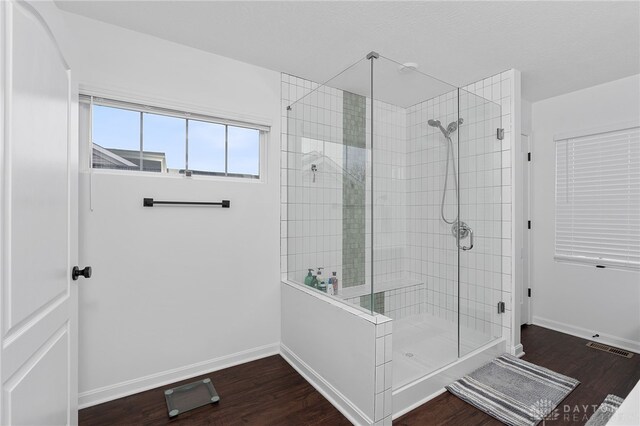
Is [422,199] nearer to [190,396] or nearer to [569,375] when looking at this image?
[569,375]

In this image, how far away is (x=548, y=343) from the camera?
9.11 ft

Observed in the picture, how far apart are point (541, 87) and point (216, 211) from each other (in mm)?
3167

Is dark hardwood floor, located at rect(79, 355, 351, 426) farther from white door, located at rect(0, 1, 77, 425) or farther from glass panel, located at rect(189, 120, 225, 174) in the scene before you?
glass panel, located at rect(189, 120, 225, 174)

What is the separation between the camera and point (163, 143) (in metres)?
2.17

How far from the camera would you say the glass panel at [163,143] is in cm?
211

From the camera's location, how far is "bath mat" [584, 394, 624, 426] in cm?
172

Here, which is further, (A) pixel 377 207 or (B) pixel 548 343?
(B) pixel 548 343

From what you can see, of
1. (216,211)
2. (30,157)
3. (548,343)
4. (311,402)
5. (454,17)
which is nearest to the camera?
(30,157)

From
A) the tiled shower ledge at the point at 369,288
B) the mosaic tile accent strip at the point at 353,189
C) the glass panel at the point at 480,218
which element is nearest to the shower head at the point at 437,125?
the glass panel at the point at 480,218

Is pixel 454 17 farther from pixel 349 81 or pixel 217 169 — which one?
pixel 217 169

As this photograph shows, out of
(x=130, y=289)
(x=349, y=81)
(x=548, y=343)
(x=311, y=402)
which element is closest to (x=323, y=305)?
(x=311, y=402)

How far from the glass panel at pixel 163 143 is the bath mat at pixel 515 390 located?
2504 mm

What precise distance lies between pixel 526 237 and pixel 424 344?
187 cm

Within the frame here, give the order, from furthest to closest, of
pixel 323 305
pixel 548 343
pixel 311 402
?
pixel 548 343, pixel 323 305, pixel 311 402
